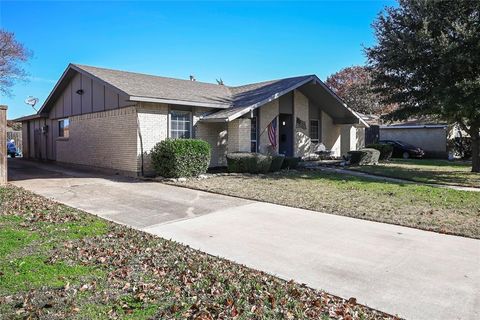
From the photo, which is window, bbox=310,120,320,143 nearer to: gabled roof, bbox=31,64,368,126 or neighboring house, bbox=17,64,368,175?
neighboring house, bbox=17,64,368,175

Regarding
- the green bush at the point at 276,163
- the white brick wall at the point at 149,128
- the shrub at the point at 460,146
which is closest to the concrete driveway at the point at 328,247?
the white brick wall at the point at 149,128

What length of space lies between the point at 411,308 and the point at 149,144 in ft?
39.2

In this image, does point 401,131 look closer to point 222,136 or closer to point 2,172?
point 222,136

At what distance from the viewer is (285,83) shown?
18.3 metres

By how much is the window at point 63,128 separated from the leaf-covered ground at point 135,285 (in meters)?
Result: 14.9

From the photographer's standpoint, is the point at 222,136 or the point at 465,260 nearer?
the point at 465,260

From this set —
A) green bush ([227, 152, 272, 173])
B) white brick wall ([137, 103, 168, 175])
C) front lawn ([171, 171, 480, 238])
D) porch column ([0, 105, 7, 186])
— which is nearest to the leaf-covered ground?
front lawn ([171, 171, 480, 238])

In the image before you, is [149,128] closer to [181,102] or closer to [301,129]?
[181,102]

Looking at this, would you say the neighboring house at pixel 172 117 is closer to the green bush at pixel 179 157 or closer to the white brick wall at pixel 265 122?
the white brick wall at pixel 265 122

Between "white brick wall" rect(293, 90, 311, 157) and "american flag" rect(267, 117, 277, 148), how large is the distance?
1484mm


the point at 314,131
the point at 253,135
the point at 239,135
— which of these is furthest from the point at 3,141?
the point at 314,131

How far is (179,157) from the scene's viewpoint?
1314 centimetres

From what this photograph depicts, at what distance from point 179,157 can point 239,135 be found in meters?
3.63

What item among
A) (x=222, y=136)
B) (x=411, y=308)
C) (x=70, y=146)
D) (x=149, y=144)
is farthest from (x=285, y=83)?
(x=411, y=308)
